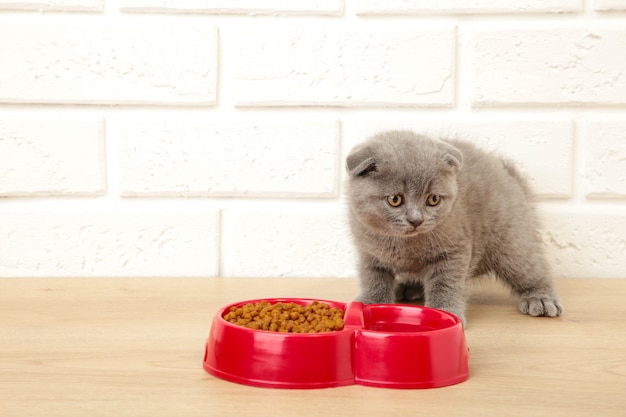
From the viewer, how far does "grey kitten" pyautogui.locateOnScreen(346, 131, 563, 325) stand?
137 cm

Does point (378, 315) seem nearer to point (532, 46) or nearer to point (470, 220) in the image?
point (470, 220)

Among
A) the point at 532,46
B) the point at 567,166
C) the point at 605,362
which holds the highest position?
the point at 532,46

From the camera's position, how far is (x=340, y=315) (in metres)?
1.14

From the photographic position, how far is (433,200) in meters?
1.39

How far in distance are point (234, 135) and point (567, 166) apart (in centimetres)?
83

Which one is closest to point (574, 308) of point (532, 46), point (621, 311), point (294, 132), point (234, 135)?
point (621, 311)

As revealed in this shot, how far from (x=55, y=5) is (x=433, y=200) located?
1.02 metres

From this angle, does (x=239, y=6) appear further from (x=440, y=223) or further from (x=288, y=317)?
(x=288, y=317)

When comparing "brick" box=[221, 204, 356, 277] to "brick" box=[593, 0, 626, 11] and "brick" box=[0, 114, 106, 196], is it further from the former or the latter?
"brick" box=[593, 0, 626, 11]

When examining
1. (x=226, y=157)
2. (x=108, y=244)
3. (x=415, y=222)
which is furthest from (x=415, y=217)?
(x=108, y=244)

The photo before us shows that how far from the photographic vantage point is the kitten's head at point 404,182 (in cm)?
136

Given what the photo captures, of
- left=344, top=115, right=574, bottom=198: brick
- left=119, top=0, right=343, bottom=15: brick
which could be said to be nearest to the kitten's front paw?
left=344, top=115, right=574, bottom=198: brick

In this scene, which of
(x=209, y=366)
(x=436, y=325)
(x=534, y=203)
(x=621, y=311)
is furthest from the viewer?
(x=534, y=203)

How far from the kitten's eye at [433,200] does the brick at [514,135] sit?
38cm
